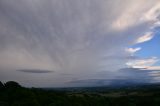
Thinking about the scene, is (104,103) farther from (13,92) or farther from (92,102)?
(13,92)

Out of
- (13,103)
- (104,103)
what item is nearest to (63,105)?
(13,103)

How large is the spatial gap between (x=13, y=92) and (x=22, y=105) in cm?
2196

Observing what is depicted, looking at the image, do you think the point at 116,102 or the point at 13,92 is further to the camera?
Answer: the point at 116,102

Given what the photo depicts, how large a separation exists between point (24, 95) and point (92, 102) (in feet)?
132

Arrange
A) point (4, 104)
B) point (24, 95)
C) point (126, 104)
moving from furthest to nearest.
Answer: point (126, 104) → point (24, 95) → point (4, 104)

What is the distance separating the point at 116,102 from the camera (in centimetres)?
12950

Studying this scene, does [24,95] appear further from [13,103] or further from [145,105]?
[145,105]

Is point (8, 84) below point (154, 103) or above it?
above

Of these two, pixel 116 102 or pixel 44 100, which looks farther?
pixel 116 102

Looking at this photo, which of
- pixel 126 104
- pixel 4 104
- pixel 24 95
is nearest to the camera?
pixel 4 104

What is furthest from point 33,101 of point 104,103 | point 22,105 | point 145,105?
point 145,105

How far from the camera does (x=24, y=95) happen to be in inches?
3861

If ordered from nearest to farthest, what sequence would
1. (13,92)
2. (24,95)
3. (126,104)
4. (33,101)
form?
(33,101)
(24,95)
(13,92)
(126,104)

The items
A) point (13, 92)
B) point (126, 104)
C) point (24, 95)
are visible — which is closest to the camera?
point (24, 95)
